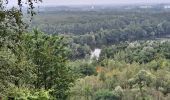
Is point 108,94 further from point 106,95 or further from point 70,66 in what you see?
point 70,66

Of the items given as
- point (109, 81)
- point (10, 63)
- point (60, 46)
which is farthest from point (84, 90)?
point (10, 63)

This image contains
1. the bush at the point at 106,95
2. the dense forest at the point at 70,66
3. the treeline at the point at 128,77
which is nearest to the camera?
the dense forest at the point at 70,66

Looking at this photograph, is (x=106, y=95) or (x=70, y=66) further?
(x=106, y=95)

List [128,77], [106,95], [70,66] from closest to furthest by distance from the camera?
[70,66] → [106,95] → [128,77]

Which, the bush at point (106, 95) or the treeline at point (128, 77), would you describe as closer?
the bush at point (106, 95)

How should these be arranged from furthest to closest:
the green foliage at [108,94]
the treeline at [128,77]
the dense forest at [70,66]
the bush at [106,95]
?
the treeline at [128,77], the green foliage at [108,94], the bush at [106,95], the dense forest at [70,66]

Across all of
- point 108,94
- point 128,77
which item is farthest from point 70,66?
point 128,77

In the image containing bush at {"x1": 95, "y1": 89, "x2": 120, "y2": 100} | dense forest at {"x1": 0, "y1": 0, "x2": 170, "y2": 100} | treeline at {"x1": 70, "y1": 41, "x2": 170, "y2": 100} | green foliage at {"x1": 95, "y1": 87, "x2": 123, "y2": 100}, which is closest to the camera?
dense forest at {"x1": 0, "y1": 0, "x2": 170, "y2": 100}

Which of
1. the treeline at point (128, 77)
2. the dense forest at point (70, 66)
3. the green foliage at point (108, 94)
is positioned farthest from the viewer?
the treeline at point (128, 77)

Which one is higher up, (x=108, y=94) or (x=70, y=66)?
(x=70, y=66)

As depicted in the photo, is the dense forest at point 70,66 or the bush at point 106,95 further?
the bush at point 106,95

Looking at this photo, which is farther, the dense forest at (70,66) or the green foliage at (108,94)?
the green foliage at (108,94)

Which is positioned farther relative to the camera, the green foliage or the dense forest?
the green foliage
